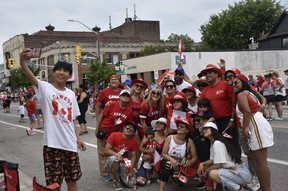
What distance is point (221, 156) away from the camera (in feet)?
14.9

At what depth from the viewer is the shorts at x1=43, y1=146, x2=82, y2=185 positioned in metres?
3.94

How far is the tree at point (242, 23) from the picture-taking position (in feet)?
149

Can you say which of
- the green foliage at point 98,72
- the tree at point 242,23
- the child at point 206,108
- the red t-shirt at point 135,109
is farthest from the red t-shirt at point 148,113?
the tree at point 242,23

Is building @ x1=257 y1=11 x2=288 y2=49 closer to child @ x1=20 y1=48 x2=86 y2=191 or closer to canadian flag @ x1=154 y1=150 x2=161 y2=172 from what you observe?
canadian flag @ x1=154 y1=150 x2=161 y2=172

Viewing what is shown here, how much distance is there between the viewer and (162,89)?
246 inches

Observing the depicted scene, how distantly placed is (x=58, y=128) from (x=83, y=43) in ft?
169

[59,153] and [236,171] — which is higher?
[59,153]

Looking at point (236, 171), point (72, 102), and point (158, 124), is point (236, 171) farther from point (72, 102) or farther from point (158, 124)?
point (72, 102)

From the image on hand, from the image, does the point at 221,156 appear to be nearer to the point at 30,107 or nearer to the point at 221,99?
the point at 221,99

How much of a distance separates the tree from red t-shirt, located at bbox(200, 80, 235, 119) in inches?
1669

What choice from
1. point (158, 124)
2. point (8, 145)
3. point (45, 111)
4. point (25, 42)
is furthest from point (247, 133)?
point (25, 42)

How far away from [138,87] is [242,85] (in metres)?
2.05

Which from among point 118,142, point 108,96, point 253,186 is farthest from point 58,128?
point 253,186

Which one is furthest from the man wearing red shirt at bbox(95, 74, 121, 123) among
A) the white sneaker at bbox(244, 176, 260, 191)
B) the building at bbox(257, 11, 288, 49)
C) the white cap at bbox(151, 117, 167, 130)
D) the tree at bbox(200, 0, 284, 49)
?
the tree at bbox(200, 0, 284, 49)
